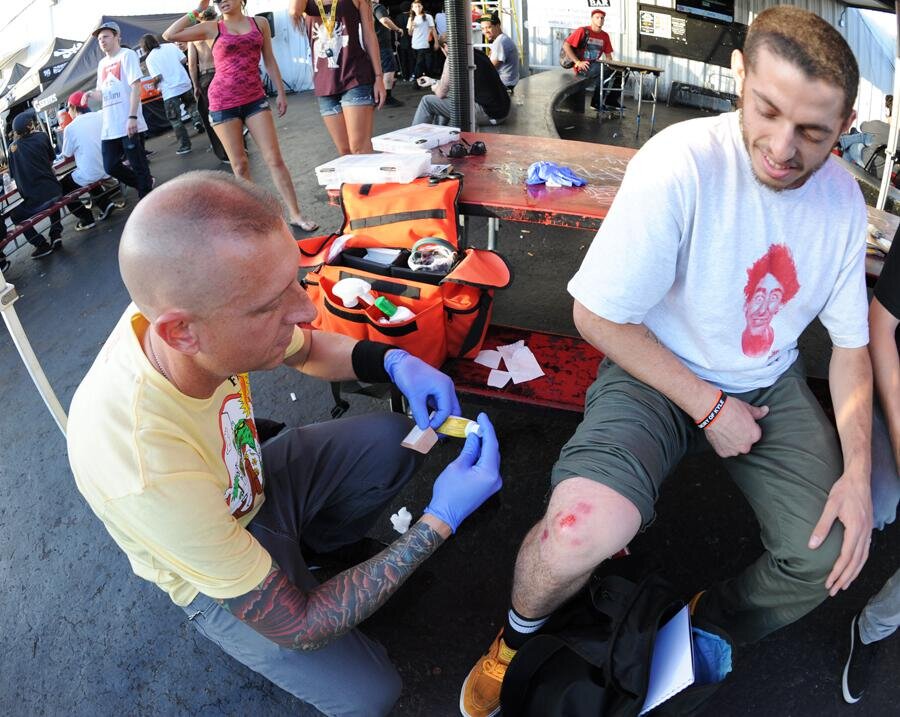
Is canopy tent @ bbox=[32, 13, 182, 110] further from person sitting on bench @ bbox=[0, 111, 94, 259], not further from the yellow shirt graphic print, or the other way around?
the yellow shirt graphic print

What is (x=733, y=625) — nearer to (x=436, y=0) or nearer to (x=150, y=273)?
(x=150, y=273)

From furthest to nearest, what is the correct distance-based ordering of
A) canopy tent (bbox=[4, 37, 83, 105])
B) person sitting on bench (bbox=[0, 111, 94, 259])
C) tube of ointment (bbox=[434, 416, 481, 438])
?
canopy tent (bbox=[4, 37, 83, 105])
person sitting on bench (bbox=[0, 111, 94, 259])
tube of ointment (bbox=[434, 416, 481, 438])

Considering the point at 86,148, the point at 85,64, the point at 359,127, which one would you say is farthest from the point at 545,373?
the point at 85,64

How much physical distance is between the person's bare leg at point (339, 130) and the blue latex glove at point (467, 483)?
3.32 m

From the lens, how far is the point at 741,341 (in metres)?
1.69

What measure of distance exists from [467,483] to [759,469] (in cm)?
80

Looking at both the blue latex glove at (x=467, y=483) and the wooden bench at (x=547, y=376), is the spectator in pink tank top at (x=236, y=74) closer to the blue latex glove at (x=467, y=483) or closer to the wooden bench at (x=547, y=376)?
the wooden bench at (x=547, y=376)

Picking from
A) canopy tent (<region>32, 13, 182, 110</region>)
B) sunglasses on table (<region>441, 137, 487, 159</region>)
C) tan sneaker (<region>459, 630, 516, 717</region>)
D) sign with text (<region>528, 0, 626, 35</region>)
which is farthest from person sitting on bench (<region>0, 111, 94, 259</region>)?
sign with text (<region>528, 0, 626, 35</region>)

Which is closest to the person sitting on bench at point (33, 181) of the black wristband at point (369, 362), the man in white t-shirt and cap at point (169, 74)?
the man in white t-shirt and cap at point (169, 74)

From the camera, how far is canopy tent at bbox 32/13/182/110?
9.06m

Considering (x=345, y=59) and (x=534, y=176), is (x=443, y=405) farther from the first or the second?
(x=345, y=59)

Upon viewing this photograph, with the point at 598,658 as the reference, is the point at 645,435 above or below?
above

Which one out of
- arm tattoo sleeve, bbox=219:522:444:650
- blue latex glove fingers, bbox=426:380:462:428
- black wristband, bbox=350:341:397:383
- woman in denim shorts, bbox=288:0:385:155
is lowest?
arm tattoo sleeve, bbox=219:522:444:650

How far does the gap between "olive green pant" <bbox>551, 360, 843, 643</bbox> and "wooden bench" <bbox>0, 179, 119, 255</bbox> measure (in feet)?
17.7
